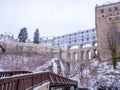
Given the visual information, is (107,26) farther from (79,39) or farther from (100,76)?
(79,39)

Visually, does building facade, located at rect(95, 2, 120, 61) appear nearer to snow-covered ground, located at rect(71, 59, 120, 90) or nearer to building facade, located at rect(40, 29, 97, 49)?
snow-covered ground, located at rect(71, 59, 120, 90)

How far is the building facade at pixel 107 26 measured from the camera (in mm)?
26136

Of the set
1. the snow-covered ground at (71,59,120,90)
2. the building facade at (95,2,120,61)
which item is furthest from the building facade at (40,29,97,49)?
the snow-covered ground at (71,59,120,90)

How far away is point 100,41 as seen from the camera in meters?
27.2

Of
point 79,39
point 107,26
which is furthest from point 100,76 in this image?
point 79,39

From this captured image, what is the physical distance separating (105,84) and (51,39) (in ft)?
152

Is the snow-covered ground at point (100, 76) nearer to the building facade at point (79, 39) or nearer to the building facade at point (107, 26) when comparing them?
the building facade at point (107, 26)

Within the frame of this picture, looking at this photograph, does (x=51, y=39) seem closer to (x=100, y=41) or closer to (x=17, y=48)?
(x=17, y=48)

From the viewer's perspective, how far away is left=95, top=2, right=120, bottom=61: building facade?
85.7ft

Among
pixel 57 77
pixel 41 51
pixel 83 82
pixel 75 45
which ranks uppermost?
pixel 75 45

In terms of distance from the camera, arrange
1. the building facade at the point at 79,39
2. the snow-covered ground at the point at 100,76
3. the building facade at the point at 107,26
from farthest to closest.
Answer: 1. the building facade at the point at 79,39
2. the building facade at the point at 107,26
3. the snow-covered ground at the point at 100,76

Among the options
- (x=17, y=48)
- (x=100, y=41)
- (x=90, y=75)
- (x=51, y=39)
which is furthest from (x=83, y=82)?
(x=51, y=39)

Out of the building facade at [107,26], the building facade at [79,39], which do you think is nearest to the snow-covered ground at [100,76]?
the building facade at [107,26]

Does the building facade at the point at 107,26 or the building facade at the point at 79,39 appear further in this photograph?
the building facade at the point at 79,39
